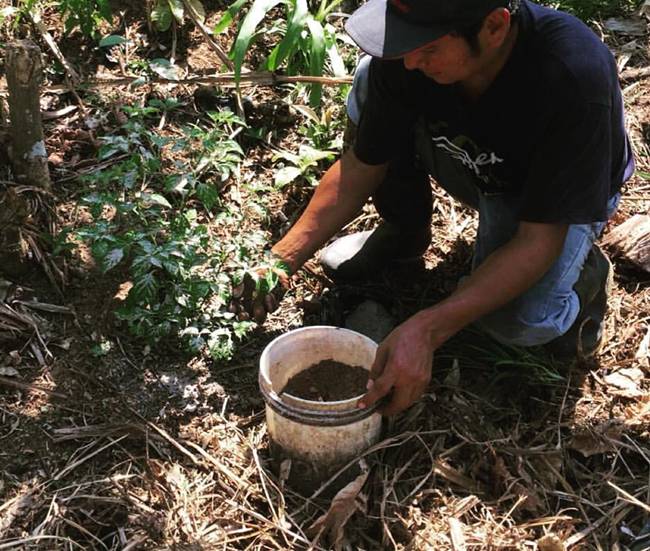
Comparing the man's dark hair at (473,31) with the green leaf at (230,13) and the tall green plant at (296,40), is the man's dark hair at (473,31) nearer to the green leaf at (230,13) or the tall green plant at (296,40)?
the tall green plant at (296,40)

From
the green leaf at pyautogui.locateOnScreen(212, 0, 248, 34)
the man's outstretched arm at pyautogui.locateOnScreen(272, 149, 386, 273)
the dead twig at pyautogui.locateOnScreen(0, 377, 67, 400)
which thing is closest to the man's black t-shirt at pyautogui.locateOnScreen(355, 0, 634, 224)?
the man's outstretched arm at pyautogui.locateOnScreen(272, 149, 386, 273)

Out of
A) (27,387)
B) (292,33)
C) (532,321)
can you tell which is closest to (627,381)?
(532,321)

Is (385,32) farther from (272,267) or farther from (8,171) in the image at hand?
(8,171)

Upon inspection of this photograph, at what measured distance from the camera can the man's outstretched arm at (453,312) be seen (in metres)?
2.17

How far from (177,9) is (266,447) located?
7.63ft

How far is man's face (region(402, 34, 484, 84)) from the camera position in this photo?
205 centimetres

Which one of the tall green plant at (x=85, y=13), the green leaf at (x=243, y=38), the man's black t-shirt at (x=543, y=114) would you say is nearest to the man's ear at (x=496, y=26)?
the man's black t-shirt at (x=543, y=114)

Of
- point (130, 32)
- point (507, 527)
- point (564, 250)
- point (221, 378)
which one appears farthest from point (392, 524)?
point (130, 32)

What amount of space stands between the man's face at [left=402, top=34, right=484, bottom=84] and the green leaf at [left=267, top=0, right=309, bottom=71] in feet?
4.36

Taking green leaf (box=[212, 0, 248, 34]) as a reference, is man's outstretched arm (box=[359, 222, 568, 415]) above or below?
below

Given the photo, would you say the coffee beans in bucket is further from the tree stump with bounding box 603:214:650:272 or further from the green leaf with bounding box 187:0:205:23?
the green leaf with bounding box 187:0:205:23

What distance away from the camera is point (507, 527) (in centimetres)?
234

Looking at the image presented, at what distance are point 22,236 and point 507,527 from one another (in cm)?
193

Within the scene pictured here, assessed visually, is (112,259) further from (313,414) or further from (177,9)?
(177,9)
